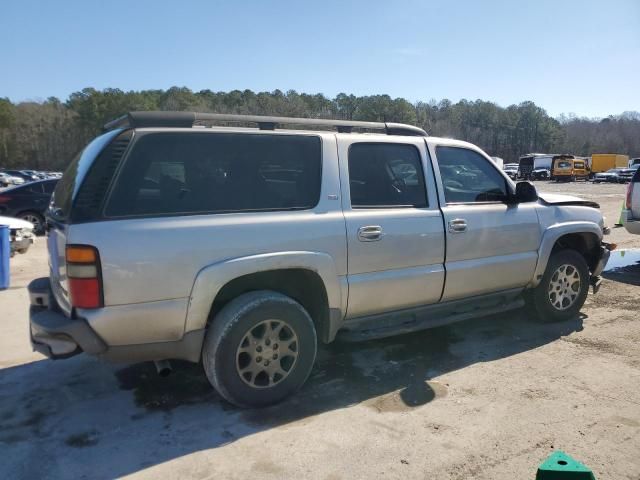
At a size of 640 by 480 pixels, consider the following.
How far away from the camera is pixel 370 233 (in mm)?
3803

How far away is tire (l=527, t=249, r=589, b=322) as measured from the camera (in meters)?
5.18

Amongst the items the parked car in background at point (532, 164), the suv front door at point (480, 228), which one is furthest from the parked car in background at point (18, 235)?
the parked car in background at point (532, 164)

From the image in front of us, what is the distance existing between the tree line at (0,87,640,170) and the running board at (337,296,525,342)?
129 feet

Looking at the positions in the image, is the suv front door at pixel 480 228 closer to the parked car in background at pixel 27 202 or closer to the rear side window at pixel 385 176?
the rear side window at pixel 385 176

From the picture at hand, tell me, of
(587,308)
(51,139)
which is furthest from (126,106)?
(587,308)

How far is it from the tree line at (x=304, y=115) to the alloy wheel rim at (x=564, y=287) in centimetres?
3832

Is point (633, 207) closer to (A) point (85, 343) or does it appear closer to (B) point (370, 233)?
(B) point (370, 233)

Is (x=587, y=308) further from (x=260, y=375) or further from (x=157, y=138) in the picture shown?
(x=157, y=138)

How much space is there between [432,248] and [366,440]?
169 cm

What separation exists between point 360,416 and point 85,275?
78.6 inches

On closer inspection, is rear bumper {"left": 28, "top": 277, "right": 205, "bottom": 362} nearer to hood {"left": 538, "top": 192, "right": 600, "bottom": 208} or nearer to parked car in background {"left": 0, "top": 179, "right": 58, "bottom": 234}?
hood {"left": 538, "top": 192, "right": 600, "bottom": 208}

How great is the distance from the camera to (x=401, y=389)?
3.86 meters

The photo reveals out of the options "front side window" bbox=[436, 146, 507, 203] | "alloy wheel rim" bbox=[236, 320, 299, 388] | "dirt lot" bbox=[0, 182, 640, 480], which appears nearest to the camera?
"dirt lot" bbox=[0, 182, 640, 480]

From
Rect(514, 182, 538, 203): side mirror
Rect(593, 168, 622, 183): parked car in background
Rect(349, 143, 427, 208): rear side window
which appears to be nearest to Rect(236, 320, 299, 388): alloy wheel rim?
Rect(349, 143, 427, 208): rear side window
